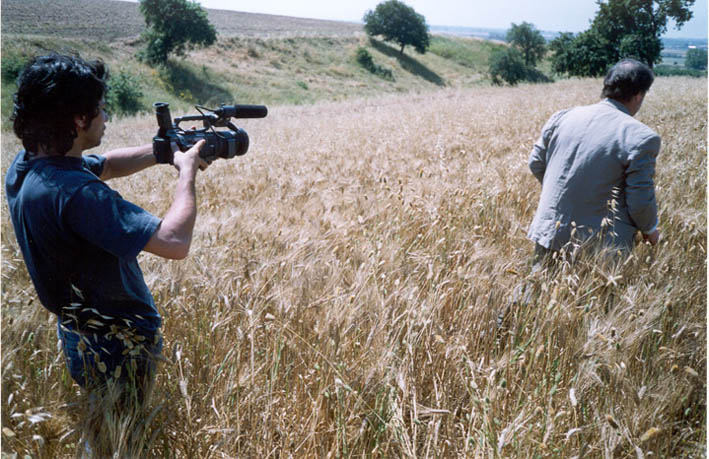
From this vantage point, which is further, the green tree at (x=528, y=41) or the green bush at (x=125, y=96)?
the green tree at (x=528, y=41)

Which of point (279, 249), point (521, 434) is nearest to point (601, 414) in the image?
point (521, 434)

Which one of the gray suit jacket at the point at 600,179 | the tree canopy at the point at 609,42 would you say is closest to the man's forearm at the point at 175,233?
the gray suit jacket at the point at 600,179

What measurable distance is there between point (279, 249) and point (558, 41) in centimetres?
5704

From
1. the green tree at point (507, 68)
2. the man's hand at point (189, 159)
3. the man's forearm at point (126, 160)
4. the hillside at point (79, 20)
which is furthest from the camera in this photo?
the green tree at point (507, 68)

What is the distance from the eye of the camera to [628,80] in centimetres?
267

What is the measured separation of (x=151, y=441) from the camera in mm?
1235

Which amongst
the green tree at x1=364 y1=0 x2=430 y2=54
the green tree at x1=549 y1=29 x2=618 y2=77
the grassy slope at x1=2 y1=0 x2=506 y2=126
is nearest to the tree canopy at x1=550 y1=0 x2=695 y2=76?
the green tree at x1=549 y1=29 x2=618 y2=77

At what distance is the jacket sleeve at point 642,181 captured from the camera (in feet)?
7.85

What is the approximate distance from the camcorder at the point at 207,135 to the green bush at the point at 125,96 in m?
29.0

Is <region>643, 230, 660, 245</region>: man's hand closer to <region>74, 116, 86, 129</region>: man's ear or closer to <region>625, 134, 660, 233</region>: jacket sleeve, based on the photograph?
<region>625, 134, 660, 233</region>: jacket sleeve

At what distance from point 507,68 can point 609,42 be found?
27.2 meters

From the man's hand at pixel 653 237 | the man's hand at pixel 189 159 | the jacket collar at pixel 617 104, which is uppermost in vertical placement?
the jacket collar at pixel 617 104

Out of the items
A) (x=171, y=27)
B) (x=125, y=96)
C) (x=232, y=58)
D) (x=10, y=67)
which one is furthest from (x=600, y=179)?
(x=232, y=58)

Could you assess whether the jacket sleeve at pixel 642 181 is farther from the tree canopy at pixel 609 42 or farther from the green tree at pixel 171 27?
the green tree at pixel 171 27
